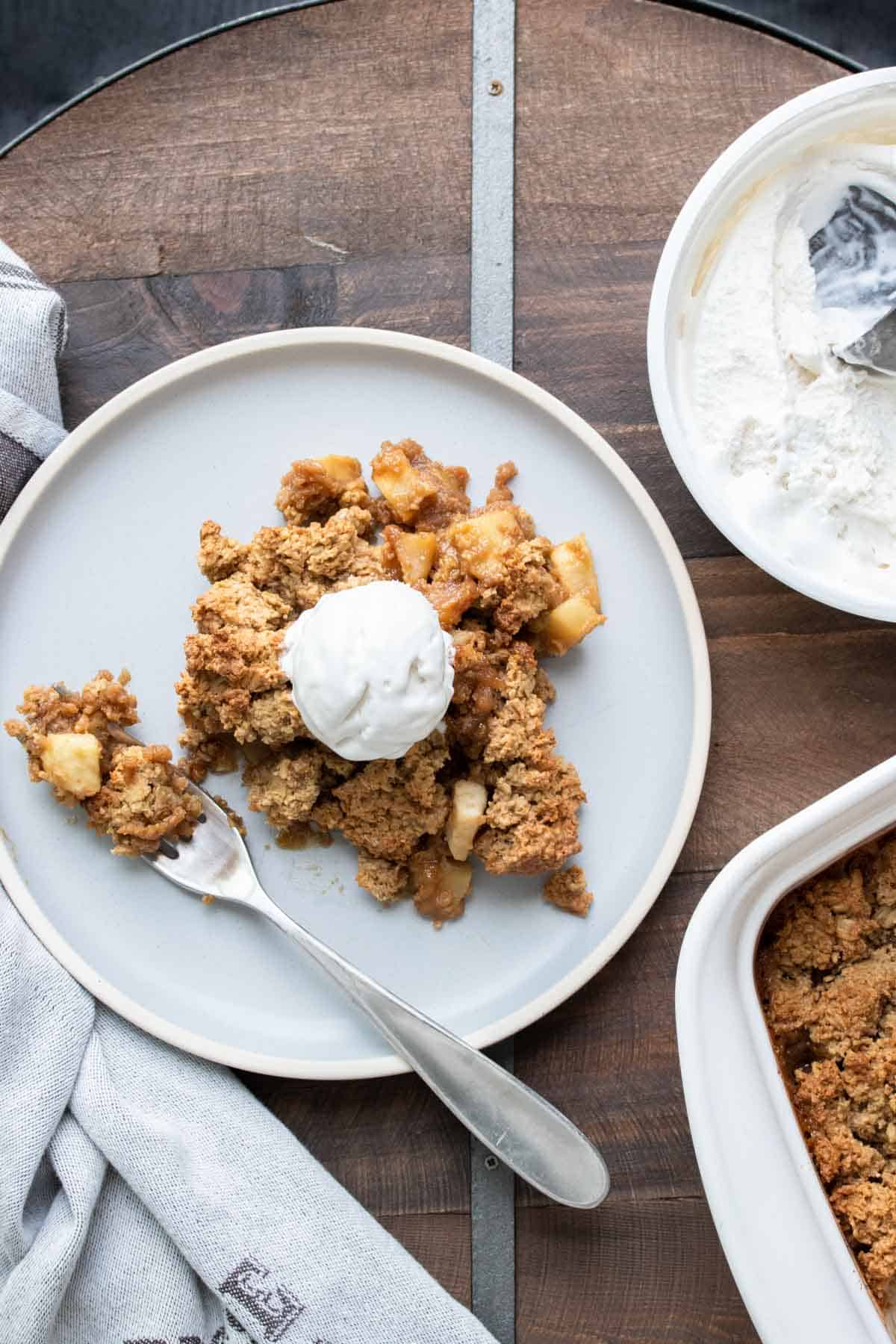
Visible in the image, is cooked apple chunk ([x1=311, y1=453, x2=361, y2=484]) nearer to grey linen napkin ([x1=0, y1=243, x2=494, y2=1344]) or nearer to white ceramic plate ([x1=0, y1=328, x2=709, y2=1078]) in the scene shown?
white ceramic plate ([x1=0, y1=328, x2=709, y2=1078])

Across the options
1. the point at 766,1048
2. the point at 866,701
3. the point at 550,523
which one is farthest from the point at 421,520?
the point at 766,1048

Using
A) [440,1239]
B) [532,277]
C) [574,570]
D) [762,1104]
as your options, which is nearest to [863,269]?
[532,277]

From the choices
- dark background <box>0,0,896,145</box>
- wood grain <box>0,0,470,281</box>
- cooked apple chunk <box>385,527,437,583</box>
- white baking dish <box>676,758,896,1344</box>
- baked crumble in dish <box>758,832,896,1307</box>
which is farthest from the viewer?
dark background <box>0,0,896,145</box>

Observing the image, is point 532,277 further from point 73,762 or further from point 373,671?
point 73,762

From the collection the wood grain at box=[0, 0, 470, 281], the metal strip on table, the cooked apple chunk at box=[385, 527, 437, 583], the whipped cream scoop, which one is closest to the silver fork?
the metal strip on table

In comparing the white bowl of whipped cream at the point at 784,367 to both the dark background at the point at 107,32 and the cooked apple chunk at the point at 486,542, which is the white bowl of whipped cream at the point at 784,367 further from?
the dark background at the point at 107,32

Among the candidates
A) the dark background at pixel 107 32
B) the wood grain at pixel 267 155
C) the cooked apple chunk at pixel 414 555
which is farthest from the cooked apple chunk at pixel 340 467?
the dark background at pixel 107 32

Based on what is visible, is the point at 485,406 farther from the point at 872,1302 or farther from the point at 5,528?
the point at 872,1302
